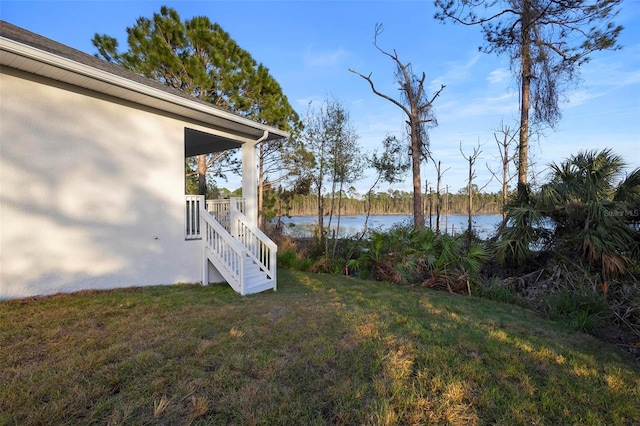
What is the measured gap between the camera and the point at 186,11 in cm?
1170

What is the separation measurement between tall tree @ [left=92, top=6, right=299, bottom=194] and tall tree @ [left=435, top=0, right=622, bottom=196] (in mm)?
7147

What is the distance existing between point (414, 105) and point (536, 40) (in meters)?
3.79

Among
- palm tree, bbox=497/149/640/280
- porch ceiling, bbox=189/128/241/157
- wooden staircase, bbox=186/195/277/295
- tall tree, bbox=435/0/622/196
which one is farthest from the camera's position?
tall tree, bbox=435/0/622/196

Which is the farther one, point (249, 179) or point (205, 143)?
point (205, 143)

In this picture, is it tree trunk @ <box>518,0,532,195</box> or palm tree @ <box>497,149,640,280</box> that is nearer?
palm tree @ <box>497,149,640,280</box>

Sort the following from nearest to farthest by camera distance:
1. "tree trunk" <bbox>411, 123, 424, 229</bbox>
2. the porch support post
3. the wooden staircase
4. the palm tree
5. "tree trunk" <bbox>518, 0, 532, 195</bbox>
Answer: the wooden staircase < the palm tree < the porch support post < "tree trunk" <bbox>518, 0, 532, 195</bbox> < "tree trunk" <bbox>411, 123, 424, 229</bbox>

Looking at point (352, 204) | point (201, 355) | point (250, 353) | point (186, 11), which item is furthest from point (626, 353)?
point (352, 204)

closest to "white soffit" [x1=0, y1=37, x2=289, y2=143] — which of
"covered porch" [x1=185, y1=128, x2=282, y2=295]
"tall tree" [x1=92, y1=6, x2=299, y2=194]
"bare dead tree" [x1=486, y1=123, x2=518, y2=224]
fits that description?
"covered porch" [x1=185, y1=128, x2=282, y2=295]

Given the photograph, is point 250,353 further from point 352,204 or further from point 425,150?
point 352,204

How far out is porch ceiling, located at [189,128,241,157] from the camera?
713 centimetres

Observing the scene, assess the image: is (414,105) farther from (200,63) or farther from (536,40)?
(200,63)

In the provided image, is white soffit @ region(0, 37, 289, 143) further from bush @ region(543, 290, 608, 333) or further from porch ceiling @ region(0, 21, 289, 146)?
bush @ region(543, 290, 608, 333)

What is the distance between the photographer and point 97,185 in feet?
15.4

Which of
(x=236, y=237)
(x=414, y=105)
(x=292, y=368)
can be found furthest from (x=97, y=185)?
(x=414, y=105)
